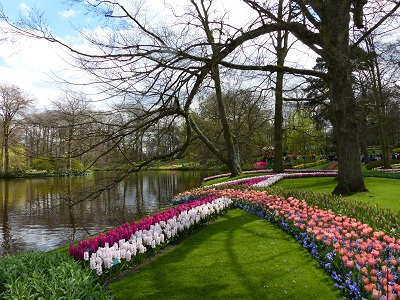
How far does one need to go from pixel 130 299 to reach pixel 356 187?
728cm

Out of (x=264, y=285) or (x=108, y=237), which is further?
(x=108, y=237)

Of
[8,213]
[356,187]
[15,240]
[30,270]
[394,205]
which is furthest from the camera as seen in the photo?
[8,213]

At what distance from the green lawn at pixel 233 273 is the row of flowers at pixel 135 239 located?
10.1 inches

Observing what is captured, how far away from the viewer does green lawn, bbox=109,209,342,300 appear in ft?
11.8

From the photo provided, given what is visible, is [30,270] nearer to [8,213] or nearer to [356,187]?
[356,187]

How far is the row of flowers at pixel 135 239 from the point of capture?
13.9 feet

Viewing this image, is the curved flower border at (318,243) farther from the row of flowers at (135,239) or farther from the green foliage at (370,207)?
the green foliage at (370,207)

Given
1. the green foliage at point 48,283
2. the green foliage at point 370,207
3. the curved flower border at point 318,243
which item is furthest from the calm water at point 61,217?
the green foliage at point 370,207

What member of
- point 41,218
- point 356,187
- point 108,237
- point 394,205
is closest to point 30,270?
point 108,237

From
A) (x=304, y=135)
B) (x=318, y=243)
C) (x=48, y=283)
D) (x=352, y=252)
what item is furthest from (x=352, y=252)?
(x=304, y=135)

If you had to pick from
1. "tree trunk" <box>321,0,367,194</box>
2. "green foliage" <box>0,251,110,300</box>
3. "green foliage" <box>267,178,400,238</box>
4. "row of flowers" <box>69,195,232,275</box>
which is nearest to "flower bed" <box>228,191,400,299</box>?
"green foliage" <box>267,178,400,238</box>

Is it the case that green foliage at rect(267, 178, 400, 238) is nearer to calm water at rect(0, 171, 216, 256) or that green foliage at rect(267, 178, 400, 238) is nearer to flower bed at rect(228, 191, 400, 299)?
flower bed at rect(228, 191, 400, 299)

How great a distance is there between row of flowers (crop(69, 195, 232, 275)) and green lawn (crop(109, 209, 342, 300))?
257 millimetres

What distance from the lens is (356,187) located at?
28.8 ft
